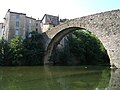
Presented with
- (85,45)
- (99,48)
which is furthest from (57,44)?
(99,48)

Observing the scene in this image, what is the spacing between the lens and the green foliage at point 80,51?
3540 centimetres

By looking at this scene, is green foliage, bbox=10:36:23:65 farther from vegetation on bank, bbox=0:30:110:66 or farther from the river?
the river

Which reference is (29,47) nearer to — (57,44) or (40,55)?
(40,55)

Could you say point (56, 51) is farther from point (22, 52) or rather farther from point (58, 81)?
point (58, 81)

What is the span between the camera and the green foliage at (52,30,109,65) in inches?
1394

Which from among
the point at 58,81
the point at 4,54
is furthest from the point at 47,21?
the point at 58,81

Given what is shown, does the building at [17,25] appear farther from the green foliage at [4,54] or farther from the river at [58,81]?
the river at [58,81]

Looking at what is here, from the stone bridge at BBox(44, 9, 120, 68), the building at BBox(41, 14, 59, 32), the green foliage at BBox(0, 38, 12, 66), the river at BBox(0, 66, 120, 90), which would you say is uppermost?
the building at BBox(41, 14, 59, 32)

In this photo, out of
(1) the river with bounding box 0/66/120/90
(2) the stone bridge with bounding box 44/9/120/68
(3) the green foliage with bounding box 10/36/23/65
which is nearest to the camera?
(1) the river with bounding box 0/66/120/90

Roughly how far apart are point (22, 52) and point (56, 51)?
5877 mm

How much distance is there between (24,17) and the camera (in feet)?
132

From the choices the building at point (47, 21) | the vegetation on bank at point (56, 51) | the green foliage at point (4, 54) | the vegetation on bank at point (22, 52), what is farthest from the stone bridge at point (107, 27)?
the building at point (47, 21)

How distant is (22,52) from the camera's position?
31.5 meters

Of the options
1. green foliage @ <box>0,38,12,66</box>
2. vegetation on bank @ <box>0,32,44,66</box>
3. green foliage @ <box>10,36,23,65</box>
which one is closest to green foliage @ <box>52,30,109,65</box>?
vegetation on bank @ <box>0,32,44,66</box>
